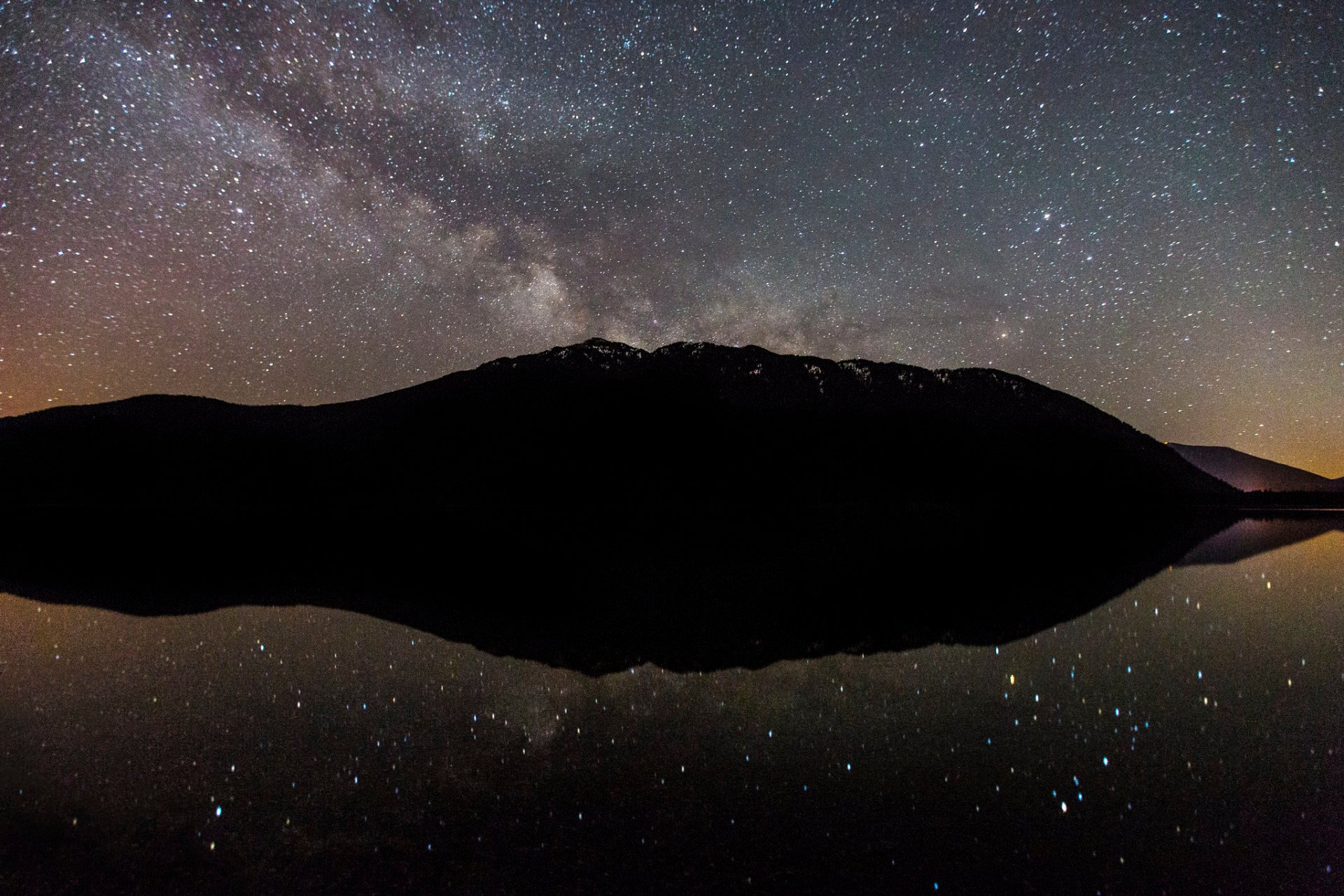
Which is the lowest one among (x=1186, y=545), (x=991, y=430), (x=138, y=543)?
(x=1186, y=545)

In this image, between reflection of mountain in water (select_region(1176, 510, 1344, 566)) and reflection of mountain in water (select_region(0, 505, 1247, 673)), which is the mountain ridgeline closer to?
reflection of mountain in water (select_region(1176, 510, 1344, 566))

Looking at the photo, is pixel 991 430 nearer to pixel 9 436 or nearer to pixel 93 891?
pixel 93 891

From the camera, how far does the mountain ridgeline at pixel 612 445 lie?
101812mm

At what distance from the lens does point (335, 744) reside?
6148mm

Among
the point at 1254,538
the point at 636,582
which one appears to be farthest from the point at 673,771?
the point at 1254,538

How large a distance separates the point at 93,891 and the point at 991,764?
637 cm

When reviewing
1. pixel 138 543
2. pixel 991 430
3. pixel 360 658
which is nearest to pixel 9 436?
pixel 138 543

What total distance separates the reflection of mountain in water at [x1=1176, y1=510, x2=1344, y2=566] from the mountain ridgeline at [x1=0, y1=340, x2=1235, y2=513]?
53.1 meters

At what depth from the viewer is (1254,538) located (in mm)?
32594

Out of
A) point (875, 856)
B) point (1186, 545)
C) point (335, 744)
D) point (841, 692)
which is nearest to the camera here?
point (875, 856)

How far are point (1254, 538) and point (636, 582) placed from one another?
3407 centimetres

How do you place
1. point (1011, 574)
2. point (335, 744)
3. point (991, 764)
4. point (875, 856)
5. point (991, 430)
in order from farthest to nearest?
point (991, 430) → point (1011, 574) → point (335, 744) → point (991, 764) → point (875, 856)

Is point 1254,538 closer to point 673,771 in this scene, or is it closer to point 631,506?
point 673,771

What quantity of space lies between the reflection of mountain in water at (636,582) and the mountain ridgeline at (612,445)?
59.7m
